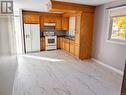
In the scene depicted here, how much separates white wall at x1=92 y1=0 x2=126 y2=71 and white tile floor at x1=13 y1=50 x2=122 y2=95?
1.23ft

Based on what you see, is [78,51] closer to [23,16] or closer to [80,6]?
[80,6]

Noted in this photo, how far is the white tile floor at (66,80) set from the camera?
262cm

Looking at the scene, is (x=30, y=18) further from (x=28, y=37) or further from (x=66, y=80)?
(x=66, y=80)

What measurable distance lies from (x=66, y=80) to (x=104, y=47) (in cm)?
212

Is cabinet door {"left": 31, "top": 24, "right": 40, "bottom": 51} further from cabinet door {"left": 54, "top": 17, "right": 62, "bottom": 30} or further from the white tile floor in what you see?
the white tile floor

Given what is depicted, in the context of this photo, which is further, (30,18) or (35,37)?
(35,37)

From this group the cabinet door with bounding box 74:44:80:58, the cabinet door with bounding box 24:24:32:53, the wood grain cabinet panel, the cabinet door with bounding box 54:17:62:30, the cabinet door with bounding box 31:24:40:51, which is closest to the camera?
the cabinet door with bounding box 74:44:80:58

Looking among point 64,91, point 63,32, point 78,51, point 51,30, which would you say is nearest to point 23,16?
point 51,30

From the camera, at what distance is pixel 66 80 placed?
3.16 metres

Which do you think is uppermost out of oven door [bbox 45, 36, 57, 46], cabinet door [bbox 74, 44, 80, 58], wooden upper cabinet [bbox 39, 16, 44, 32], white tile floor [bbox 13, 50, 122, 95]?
wooden upper cabinet [bbox 39, 16, 44, 32]

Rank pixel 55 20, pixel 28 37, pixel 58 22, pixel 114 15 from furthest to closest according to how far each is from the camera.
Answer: pixel 58 22 < pixel 55 20 < pixel 28 37 < pixel 114 15

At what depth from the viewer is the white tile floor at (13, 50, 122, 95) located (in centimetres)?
262

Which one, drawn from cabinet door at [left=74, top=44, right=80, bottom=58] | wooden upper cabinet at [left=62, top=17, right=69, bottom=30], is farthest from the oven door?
cabinet door at [left=74, top=44, right=80, bottom=58]

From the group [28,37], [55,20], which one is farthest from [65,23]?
[28,37]
